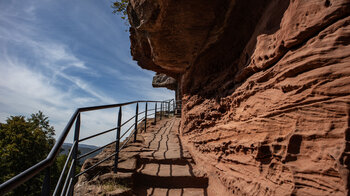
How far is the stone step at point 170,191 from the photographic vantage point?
302 cm

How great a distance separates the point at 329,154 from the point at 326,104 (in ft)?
1.52

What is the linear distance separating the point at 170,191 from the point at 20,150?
16.4 meters

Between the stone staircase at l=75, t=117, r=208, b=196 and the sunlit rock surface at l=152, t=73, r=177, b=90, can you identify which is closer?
the stone staircase at l=75, t=117, r=208, b=196

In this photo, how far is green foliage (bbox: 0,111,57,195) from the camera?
12.9m

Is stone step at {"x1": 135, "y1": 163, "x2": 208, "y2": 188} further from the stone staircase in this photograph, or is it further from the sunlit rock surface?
the sunlit rock surface

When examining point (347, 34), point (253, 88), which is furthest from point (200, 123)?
point (347, 34)

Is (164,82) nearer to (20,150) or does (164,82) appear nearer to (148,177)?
(20,150)

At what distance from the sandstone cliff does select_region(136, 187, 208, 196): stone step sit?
0.42 m

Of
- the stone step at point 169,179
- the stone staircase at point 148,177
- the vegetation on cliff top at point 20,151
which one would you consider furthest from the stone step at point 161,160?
the vegetation on cliff top at point 20,151

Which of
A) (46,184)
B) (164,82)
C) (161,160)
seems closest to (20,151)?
(164,82)

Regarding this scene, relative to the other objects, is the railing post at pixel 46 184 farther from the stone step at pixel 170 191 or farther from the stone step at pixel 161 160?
the stone step at pixel 161 160

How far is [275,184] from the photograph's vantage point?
214cm

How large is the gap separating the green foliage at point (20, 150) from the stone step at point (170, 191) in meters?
13.4

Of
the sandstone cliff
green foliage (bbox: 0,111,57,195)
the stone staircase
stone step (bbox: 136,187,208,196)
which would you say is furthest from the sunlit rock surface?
stone step (bbox: 136,187,208,196)
